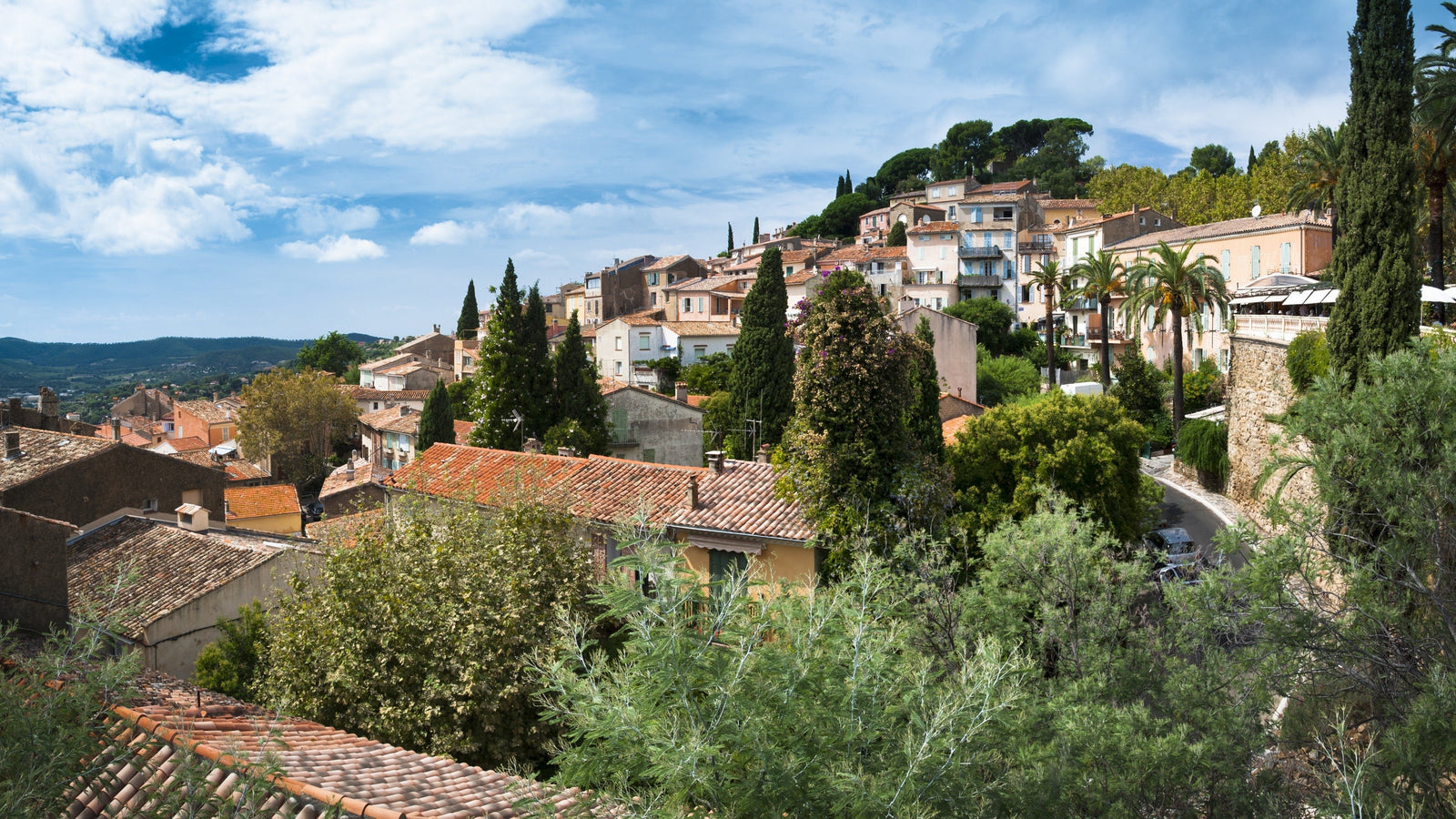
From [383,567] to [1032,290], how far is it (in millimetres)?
64477

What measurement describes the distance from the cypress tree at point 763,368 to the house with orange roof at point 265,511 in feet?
65.0

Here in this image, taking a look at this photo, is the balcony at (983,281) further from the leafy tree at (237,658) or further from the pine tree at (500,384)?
the leafy tree at (237,658)

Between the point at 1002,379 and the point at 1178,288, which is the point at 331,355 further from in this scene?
the point at 1178,288

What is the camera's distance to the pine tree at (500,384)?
125ft

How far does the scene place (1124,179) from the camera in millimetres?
84562

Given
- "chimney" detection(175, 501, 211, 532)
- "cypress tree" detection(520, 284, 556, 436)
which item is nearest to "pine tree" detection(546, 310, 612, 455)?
"cypress tree" detection(520, 284, 556, 436)

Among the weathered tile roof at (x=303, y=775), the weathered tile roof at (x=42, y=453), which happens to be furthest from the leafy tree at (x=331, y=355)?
the weathered tile roof at (x=303, y=775)

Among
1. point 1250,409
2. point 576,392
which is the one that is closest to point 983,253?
point 1250,409

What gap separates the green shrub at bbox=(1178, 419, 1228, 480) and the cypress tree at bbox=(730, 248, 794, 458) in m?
15.6

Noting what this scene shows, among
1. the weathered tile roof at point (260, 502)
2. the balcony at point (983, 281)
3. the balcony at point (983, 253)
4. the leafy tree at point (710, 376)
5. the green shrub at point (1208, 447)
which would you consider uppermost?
the balcony at point (983, 253)

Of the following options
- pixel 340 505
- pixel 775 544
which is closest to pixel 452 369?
pixel 340 505

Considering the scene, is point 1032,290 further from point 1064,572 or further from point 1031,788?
point 1031,788

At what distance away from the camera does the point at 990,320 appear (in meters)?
61.3

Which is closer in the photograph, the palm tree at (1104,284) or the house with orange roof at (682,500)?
the house with orange roof at (682,500)
